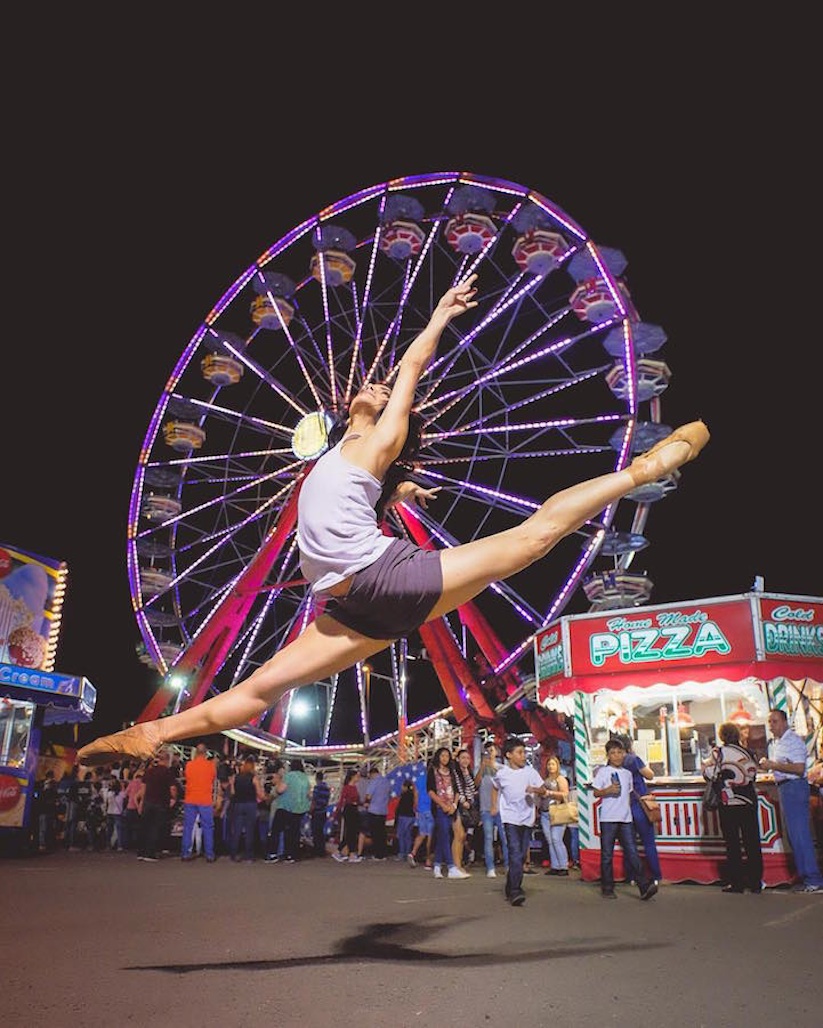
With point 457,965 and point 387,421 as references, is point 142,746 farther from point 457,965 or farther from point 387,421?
point 457,965

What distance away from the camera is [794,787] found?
10.4 m

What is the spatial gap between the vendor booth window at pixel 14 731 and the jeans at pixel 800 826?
43.6ft

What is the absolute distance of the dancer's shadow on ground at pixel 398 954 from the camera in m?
4.76

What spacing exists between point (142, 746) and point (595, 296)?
49.4ft

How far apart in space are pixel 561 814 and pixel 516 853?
4.58 meters

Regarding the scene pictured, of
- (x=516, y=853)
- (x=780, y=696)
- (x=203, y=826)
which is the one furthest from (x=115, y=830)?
(x=780, y=696)

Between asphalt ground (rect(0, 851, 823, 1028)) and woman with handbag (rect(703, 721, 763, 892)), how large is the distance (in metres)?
0.60

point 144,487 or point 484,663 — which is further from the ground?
point 144,487

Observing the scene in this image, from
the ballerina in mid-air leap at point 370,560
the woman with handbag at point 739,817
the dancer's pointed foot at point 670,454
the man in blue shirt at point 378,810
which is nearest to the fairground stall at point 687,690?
the woman with handbag at point 739,817

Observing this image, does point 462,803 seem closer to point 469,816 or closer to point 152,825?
point 469,816

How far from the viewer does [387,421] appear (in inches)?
155

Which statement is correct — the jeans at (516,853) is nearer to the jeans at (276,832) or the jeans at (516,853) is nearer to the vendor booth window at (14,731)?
the jeans at (276,832)

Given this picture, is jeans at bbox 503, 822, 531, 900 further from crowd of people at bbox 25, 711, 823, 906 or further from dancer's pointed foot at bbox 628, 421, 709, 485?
dancer's pointed foot at bbox 628, 421, 709, 485

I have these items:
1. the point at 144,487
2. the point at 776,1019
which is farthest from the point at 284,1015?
the point at 144,487
